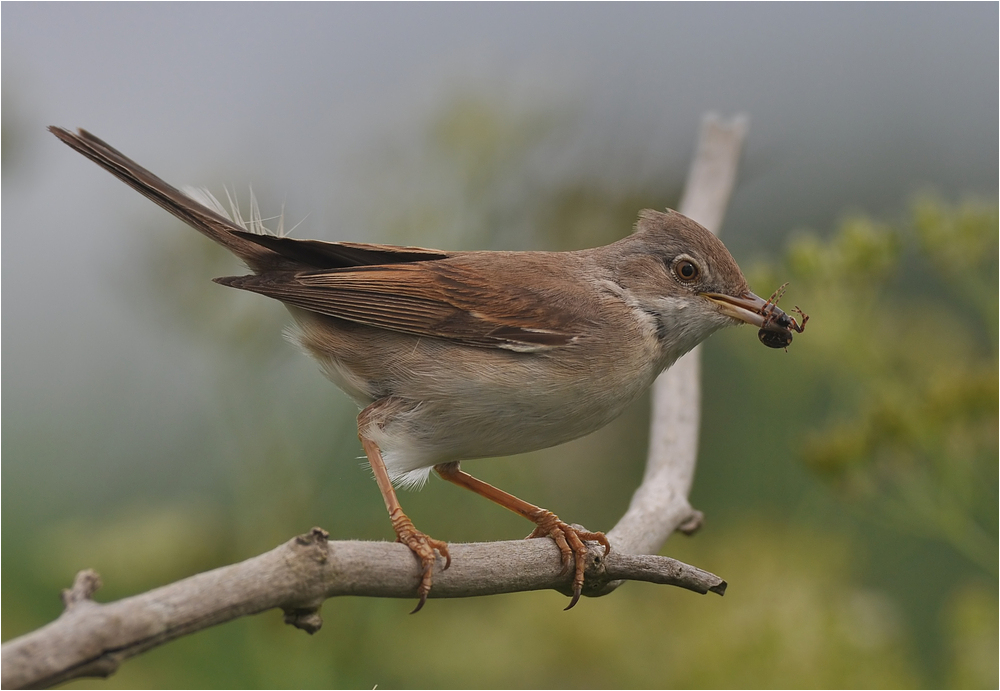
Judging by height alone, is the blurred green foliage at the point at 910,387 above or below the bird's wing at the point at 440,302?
above

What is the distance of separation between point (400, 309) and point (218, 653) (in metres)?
1.69

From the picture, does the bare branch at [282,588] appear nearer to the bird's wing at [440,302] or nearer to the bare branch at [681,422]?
the bare branch at [681,422]

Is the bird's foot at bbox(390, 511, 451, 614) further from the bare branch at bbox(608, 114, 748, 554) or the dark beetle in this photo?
the dark beetle

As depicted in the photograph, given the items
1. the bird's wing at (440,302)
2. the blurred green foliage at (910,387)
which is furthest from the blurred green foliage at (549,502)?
the bird's wing at (440,302)

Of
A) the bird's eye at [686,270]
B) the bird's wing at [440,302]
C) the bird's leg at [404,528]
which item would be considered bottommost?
the bird's leg at [404,528]

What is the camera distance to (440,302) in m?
3.13

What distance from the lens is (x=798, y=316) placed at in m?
3.68

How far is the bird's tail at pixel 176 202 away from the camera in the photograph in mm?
3074

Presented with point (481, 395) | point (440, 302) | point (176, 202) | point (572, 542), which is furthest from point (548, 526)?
point (176, 202)

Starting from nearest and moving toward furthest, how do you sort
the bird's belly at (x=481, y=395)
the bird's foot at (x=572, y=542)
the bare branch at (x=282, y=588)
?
the bare branch at (x=282, y=588) < the bird's foot at (x=572, y=542) < the bird's belly at (x=481, y=395)

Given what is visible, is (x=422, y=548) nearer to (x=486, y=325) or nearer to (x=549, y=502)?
(x=486, y=325)

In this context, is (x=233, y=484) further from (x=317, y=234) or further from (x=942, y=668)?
(x=942, y=668)

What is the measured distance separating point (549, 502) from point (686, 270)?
5.66 ft

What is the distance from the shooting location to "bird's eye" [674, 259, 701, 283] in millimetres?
3281
